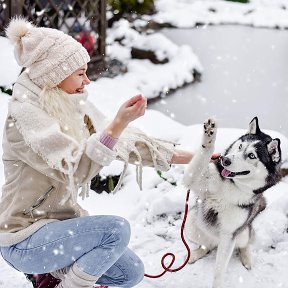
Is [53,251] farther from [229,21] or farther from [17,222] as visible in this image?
[229,21]

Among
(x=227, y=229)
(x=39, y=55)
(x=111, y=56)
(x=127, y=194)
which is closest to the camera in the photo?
(x=39, y=55)

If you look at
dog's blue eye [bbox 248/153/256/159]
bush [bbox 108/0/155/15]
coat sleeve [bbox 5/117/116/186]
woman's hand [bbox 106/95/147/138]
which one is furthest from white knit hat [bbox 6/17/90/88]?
bush [bbox 108/0/155/15]

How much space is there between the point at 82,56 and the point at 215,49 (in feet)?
27.2

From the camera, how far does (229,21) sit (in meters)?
13.1

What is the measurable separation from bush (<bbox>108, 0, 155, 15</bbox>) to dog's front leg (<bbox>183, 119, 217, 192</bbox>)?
8.85 meters

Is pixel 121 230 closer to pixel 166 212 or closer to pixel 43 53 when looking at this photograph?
pixel 43 53

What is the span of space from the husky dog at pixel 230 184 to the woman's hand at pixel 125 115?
59cm

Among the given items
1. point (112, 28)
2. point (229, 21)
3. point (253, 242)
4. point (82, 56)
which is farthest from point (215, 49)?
point (82, 56)

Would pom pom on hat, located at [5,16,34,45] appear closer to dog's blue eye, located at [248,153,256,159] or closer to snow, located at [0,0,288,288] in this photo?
snow, located at [0,0,288,288]

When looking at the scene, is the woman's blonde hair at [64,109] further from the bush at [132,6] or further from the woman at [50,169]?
the bush at [132,6]

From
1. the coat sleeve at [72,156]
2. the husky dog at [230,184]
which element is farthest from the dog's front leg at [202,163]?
the coat sleeve at [72,156]

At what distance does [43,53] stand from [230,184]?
133cm

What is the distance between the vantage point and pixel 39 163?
2.32m

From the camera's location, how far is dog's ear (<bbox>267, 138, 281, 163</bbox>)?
2.78 metres
